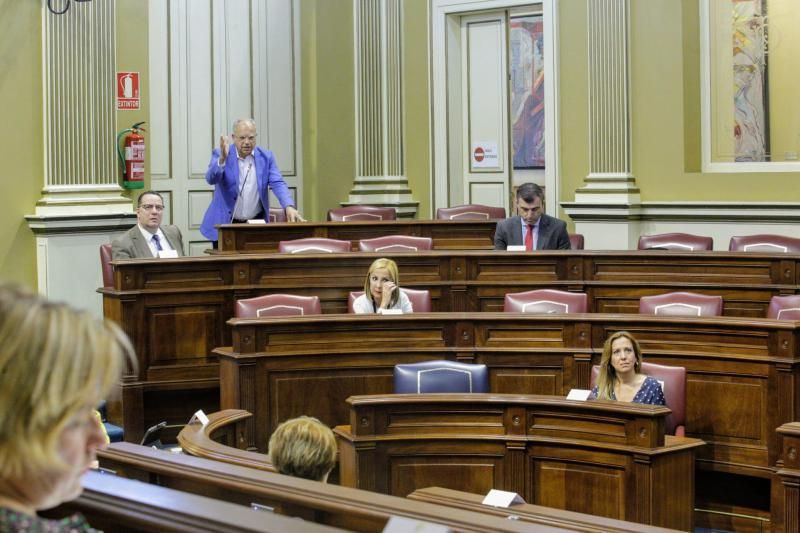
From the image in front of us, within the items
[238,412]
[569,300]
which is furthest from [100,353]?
[569,300]

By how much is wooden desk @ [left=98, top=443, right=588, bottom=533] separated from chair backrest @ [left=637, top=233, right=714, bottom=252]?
556cm

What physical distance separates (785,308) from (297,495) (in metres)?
4.69

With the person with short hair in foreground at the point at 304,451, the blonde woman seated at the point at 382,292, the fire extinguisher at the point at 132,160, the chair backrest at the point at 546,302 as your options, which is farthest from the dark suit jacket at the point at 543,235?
the person with short hair in foreground at the point at 304,451

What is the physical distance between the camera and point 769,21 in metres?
9.88

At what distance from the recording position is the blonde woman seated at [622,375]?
5.27 m

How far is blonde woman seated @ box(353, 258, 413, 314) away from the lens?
21.6ft

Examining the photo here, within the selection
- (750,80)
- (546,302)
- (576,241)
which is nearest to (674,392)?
(546,302)

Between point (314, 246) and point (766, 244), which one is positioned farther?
point (766, 244)

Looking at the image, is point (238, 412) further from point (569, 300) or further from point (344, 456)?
point (569, 300)

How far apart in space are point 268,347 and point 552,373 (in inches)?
58.8

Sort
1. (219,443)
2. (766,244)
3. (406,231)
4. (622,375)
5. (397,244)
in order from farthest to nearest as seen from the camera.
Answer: (406,231) → (397,244) → (766,244) → (622,375) → (219,443)

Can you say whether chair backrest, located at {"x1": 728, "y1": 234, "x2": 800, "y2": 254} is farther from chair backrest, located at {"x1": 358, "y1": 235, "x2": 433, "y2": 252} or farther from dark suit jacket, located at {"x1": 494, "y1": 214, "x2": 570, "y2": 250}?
chair backrest, located at {"x1": 358, "y1": 235, "x2": 433, "y2": 252}

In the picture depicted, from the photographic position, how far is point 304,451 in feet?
11.0

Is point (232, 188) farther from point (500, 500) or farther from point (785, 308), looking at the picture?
point (500, 500)
